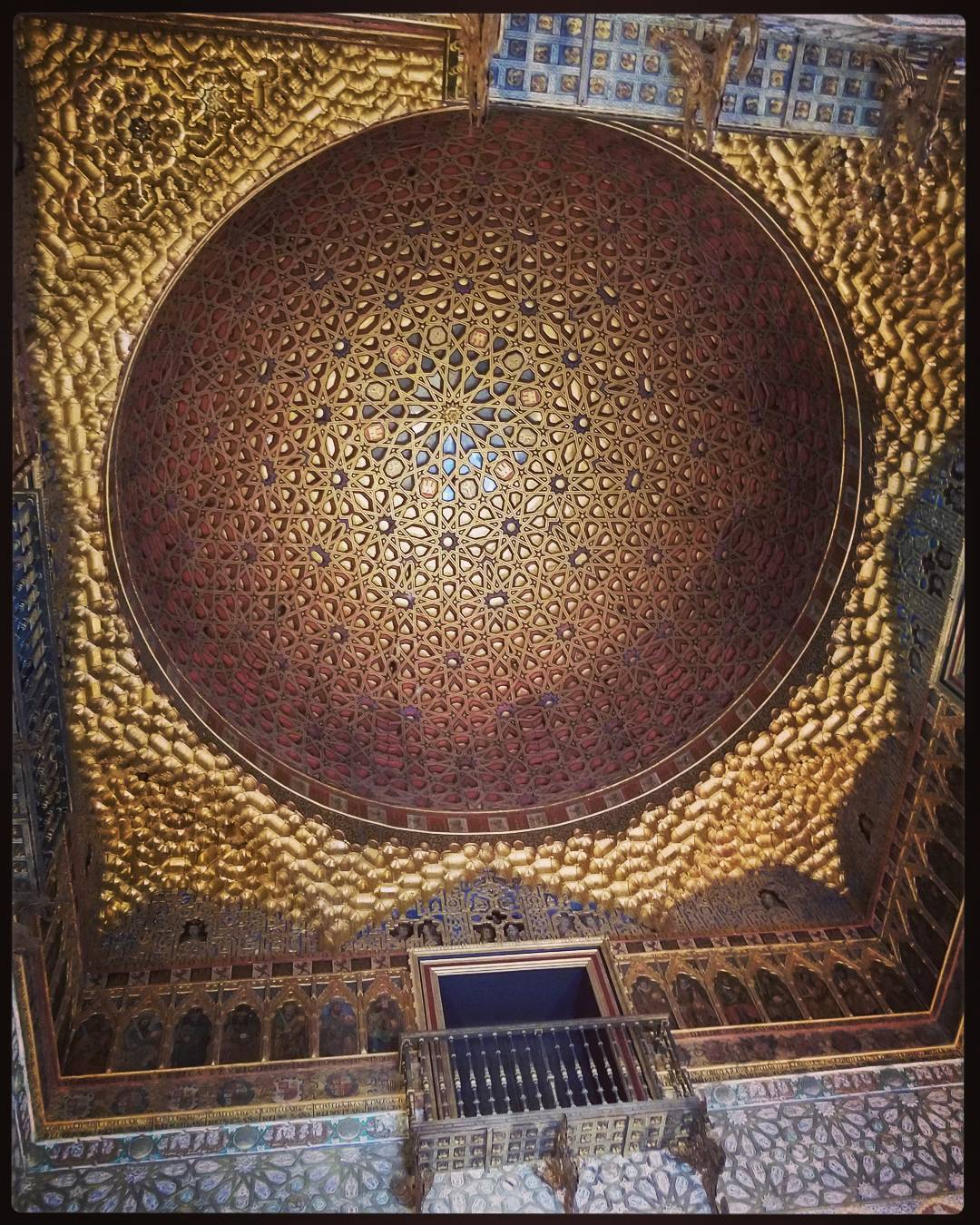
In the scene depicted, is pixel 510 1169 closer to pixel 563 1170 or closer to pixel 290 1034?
pixel 563 1170

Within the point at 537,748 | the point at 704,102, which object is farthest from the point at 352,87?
the point at 537,748

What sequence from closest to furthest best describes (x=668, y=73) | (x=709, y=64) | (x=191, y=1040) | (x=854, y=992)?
1. (x=709, y=64)
2. (x=668, y=73)
3. (x=191, y=1040)
4. (x=854, y=992)

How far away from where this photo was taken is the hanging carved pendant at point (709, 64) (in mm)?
5711

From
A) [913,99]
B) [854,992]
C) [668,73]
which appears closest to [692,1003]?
[854,992]

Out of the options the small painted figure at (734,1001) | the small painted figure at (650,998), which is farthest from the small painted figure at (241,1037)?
the small painted figure at (734,1001)

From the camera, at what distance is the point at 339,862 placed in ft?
24.5

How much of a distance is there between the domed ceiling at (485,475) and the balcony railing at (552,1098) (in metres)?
1.76

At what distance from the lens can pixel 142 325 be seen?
6266 mm

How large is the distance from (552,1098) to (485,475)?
489 centimetres

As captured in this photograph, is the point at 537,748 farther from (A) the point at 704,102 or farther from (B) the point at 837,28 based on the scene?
(B) the point at 837,28

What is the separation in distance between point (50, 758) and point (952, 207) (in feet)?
21.1

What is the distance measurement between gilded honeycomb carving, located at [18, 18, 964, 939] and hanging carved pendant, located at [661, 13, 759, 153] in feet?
1.10

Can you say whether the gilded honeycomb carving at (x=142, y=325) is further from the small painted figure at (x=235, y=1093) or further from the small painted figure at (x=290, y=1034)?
the small painted figure at (x=235, y=1093)

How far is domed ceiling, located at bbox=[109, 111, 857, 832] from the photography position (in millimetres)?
7340
